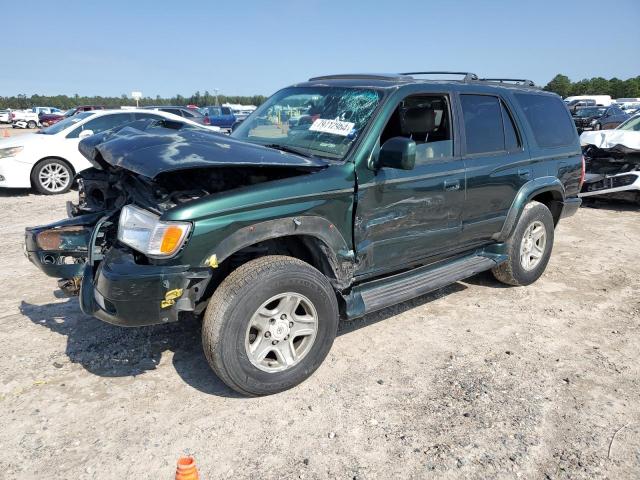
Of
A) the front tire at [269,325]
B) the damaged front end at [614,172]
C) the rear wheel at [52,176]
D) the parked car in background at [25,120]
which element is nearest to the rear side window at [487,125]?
the front tire at [269,325]

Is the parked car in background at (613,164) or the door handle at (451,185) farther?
the parked car in background at (613,164)

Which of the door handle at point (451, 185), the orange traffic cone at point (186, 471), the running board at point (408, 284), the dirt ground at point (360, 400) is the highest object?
the door handle at point (451, 185)

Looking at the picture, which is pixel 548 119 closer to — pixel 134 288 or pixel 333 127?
pixel 333 127

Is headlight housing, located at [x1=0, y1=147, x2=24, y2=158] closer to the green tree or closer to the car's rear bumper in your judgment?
the car's rear bumper

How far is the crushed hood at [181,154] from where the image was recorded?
2.83 meters

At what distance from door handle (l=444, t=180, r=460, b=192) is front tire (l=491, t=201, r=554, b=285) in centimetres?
112

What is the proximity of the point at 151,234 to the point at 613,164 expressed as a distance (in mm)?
8643

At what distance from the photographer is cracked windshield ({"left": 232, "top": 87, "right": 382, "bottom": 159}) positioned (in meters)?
3.63

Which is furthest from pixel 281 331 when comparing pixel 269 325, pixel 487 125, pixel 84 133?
pixel 84 133

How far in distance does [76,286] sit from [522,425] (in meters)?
3.03

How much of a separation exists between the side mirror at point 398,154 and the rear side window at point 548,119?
2120mm

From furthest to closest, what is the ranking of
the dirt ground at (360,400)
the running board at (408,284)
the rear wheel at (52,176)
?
the rear wheel at (52,176) < the running board at (408,284) < the dirt ground at (360,400)

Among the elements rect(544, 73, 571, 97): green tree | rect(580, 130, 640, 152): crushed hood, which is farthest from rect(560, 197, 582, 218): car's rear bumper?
rect(544, 73, 571, 97): green tree

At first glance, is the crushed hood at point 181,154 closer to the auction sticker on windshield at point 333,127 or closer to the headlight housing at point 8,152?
the auction sticker on windshield at point 333,127
